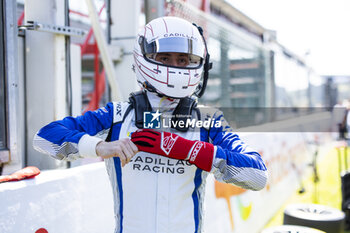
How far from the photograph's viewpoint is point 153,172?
5.67ft

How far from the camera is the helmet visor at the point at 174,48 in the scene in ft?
5.90

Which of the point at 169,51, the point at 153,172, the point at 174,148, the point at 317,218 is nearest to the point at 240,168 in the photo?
the point at 174,148

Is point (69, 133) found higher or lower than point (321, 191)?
higher

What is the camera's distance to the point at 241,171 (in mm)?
1584

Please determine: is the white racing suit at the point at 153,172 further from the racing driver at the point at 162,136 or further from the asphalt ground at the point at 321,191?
the asphalt ground at the point at 321,191

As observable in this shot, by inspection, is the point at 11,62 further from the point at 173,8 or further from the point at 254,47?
the point at 254,47

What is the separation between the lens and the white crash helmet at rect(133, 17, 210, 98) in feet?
5.91

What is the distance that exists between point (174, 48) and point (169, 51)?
0.09 feet

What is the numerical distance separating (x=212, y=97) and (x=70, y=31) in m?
2.52

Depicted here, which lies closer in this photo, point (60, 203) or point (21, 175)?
point (21, 175)

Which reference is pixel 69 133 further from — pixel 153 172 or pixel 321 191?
pixel 321 191

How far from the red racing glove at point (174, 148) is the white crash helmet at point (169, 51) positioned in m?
0.33

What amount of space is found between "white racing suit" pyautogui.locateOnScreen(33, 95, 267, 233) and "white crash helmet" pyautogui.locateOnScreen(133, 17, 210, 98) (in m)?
0.18

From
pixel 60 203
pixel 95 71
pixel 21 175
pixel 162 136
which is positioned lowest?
pixel 60 203
